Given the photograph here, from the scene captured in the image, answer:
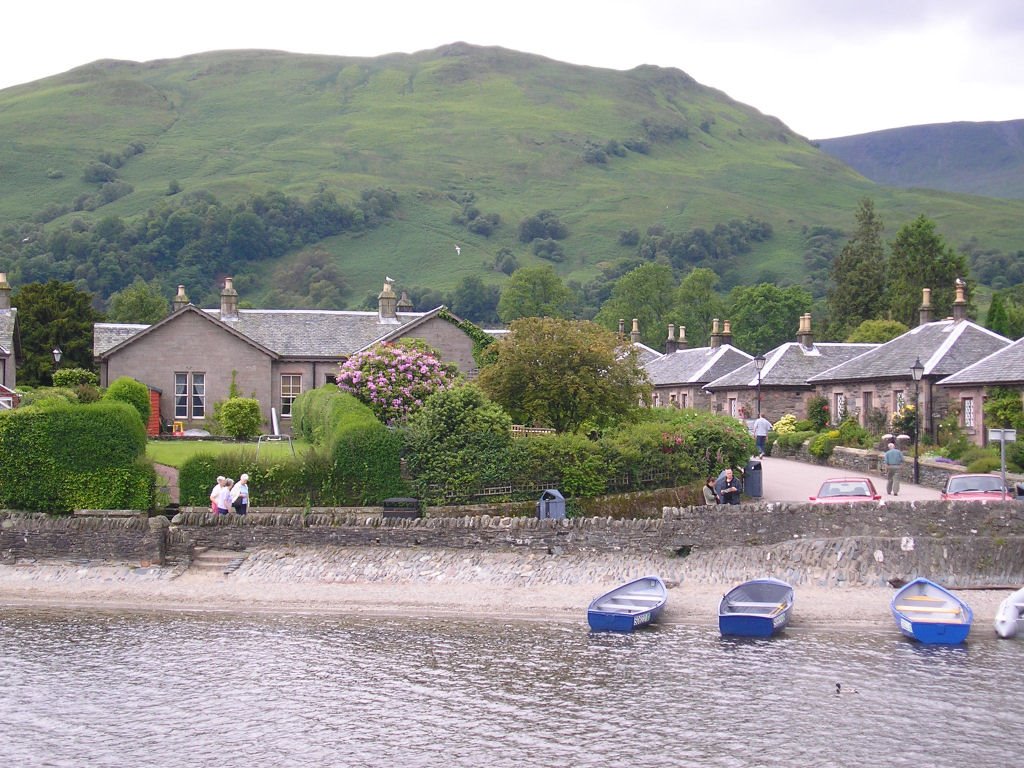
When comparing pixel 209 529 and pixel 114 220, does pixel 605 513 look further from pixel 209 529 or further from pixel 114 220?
pixel 114 220

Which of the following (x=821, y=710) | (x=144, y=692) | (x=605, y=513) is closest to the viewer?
(x=821, y=710)

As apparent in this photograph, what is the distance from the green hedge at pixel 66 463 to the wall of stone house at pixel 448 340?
25.9 metres

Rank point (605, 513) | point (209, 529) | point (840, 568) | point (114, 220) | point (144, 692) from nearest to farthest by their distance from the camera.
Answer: point (144, 692), point (840, 568), point (209, 529), point (605, 513), point (114, 220)

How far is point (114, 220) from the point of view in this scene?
7160 inches

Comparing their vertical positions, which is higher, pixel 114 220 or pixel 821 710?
pixel 114 220

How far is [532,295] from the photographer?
127562 millimetres

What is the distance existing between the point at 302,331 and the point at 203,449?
18.2 meters

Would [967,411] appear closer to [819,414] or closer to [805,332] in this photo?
[819,414]

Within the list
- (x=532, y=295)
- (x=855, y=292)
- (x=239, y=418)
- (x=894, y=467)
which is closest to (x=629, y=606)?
(x=894, y=467)

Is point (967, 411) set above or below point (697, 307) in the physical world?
below

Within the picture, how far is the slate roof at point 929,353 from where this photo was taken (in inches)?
2021

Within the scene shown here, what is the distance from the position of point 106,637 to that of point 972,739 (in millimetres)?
17004

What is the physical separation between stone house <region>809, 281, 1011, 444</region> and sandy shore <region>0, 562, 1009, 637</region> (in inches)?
901

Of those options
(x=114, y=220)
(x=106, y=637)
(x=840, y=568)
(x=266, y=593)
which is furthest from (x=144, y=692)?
(x=114, y=220)
